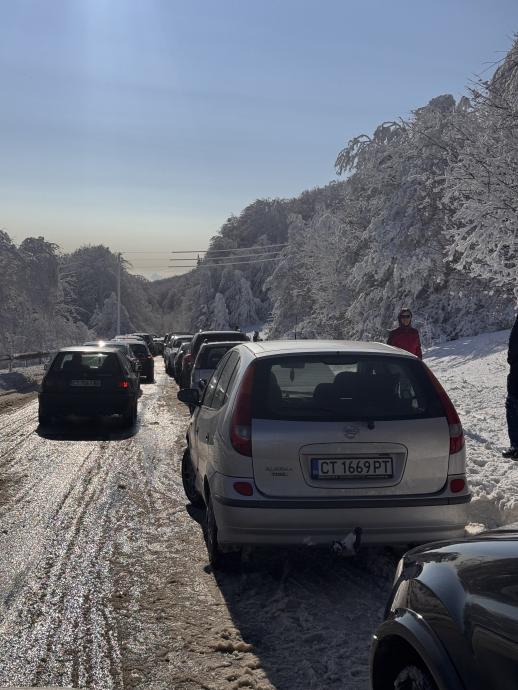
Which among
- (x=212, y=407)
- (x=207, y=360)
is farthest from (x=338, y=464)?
(x=207, y=360)

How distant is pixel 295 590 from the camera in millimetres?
5562

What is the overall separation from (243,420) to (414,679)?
2.85 m

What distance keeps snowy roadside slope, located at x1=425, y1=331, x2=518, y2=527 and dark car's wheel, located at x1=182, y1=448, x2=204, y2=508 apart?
2721 mm

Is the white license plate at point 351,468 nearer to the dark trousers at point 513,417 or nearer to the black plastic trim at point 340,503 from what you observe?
the black plastic trim at point 340,503

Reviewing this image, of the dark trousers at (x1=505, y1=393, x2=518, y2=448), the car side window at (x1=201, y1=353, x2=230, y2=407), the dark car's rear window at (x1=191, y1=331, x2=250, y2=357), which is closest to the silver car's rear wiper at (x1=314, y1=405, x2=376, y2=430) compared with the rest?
the car side window at (x1=201, y1=353, x2=230, y2=407)

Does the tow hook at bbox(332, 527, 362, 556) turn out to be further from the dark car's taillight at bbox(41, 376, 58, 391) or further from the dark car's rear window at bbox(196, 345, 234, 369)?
the dark car's rear window at bbox(196, 345, 234, 369)

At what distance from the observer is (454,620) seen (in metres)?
2.56

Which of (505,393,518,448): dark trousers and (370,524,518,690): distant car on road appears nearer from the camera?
(370,524,518,690): distant car on road

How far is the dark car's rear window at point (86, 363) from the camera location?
46.6 feet

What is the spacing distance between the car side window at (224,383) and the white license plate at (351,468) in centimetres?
111

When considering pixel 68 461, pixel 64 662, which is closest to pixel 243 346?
pixel 64 662

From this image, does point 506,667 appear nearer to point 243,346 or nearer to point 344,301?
point 243,346

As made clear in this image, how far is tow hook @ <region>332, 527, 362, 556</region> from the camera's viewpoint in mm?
5277

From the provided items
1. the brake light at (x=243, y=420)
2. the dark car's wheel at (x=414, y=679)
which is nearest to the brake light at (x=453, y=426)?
the brake light at (x=243, y=420)
